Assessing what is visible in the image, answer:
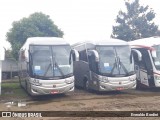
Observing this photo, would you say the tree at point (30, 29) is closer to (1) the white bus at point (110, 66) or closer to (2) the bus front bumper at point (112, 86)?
(1) the white bus at point (110, 66)

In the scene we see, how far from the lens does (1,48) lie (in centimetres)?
1703

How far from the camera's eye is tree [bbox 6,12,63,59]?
124 ft

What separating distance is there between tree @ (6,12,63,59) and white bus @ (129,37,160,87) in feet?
66.2

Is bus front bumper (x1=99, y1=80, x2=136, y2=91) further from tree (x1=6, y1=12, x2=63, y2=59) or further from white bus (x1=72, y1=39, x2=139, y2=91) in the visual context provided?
tree (x1=6, y1=12, x2=63, y2=59)

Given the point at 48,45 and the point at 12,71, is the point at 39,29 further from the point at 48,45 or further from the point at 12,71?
the point at 48,45

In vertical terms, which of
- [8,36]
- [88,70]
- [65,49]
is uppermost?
[8,36]

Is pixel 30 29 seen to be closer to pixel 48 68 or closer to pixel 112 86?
pixel 112 86

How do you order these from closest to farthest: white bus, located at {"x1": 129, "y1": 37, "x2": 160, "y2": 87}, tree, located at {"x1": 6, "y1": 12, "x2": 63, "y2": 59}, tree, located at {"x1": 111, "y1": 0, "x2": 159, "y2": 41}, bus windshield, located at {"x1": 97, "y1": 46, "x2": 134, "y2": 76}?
bus windshield, located at {"x1": 97, "y1": 46, "x2": 134, "y2": 76} → white bus, located at {"x1": 129, "y1": 37, "x2": 160, "y2": 87} → tree, located at {"x1": 6, "y1": 12, "x2": 63, "y2": 59} → tree, located at {"x1": 111, "y1": 0, "x2": 159, "y2": 41}

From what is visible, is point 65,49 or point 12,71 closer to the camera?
point 65,49

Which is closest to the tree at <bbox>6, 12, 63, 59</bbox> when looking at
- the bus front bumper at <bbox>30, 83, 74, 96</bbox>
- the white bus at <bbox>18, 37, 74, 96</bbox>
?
the white bus at <bbox>18, 37, 74, 96</bbox>

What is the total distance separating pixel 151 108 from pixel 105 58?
5495 millimetres

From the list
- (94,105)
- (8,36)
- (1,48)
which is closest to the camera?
(94,105)

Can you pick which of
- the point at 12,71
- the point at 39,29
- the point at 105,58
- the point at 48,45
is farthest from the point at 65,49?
the point at 39,29

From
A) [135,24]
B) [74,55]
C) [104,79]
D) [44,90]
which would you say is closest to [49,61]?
[44,90]
